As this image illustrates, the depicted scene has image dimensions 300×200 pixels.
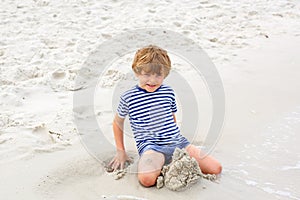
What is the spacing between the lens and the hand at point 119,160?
2320mm

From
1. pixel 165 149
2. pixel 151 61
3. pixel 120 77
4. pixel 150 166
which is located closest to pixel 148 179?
pixel 150 166

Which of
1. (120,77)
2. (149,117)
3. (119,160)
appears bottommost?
(119,160)

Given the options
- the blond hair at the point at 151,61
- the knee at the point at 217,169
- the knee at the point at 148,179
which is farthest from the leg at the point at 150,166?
the blond hair at the point at 151,61

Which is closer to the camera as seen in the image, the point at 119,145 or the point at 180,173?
the point at 180,173

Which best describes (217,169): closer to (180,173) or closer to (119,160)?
(180,173)

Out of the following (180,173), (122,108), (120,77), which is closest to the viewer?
(180,173)

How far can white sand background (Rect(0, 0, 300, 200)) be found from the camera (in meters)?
2.18

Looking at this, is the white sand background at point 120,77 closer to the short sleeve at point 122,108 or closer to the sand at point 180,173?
the sand at point 180,173

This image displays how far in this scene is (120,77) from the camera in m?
3.63

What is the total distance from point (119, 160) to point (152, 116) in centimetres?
31

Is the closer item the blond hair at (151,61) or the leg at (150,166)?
the leg at (150,166)

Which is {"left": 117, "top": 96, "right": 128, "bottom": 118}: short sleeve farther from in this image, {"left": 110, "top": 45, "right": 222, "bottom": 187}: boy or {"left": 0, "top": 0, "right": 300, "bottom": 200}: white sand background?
{"left": 0, "top": 0, "right": 300, "bottom": 200}: white sand background

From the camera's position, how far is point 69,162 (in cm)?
239

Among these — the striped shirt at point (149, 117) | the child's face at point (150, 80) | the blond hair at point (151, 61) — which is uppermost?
the blond hair at point (151, 61)
